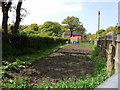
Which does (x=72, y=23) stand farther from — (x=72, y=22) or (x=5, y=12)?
(x=5, y=12)

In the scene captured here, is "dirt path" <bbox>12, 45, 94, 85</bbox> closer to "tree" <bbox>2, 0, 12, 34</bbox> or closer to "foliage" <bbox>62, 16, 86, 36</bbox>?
"tree" <bbox>2, 0, 12, 34</bbox>

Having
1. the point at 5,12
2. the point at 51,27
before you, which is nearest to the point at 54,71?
the point at 5,12

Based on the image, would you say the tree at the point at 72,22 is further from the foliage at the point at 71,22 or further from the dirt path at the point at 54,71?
the dirt path at the point at 54,71

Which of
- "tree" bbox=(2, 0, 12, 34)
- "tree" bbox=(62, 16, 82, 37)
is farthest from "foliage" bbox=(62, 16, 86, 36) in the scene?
"tree" bbox=(2, 0, 12, 34)

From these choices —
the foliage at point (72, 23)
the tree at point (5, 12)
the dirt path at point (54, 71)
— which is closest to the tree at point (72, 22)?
the foliage at point (72, 23)

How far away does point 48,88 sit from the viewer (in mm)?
3590

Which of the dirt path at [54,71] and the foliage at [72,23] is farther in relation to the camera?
the foliage at [72,23]

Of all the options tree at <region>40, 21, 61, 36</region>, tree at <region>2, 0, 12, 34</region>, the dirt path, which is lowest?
the dirt path

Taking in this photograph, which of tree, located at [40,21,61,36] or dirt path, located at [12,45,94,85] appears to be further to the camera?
tree, located at [40,21,61,36]

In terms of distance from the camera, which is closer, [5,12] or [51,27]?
[5,12]

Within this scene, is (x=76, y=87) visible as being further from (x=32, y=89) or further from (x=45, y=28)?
(x=45, y=28)

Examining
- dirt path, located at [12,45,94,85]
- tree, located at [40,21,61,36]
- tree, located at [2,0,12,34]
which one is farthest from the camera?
tree, located at [40,21,61,36]

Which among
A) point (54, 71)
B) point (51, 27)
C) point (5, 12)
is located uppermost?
point (51, 27)

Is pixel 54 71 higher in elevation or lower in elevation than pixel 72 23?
lower
